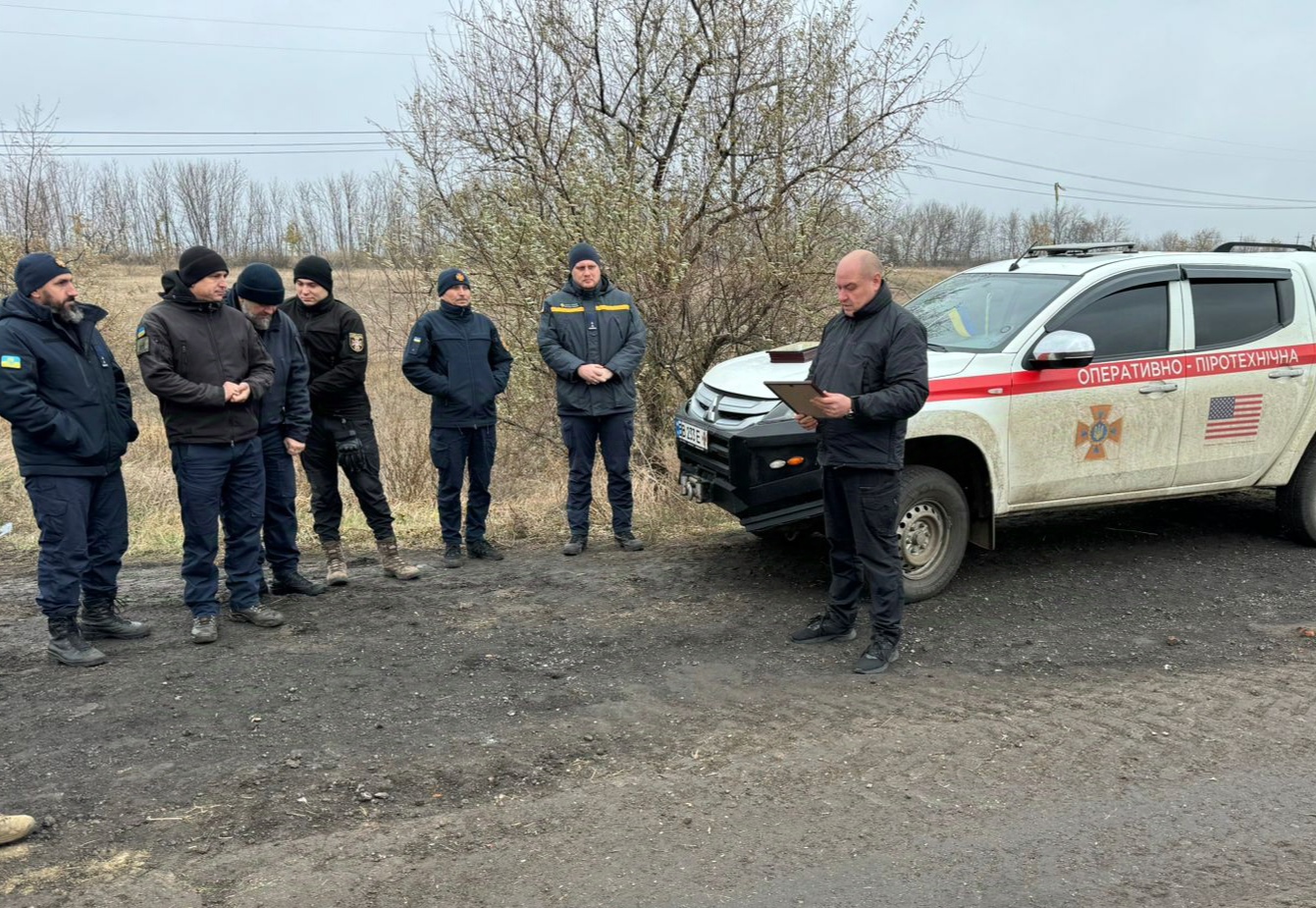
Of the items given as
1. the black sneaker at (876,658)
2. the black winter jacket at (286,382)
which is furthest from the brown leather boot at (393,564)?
the black sneaker at (876,658)

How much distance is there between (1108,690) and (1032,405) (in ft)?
5.71

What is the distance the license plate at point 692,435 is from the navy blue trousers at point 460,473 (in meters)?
1.40

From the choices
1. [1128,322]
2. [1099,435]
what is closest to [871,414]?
[1099,435]

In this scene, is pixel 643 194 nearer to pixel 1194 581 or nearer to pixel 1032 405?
pixel 1032 405

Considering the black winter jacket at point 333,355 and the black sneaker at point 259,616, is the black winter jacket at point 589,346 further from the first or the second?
the black sneaker at point 259,616

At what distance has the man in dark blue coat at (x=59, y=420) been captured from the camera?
15.1ft

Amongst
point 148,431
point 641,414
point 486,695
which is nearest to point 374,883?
point 486,695

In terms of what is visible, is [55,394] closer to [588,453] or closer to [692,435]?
[588,453]

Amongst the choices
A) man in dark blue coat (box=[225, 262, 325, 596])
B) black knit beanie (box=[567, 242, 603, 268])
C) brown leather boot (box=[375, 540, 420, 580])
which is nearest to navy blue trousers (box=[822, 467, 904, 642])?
black knit beanie (box=[567, 242, 603, 268])

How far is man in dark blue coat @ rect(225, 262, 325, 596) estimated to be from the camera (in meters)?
5.58

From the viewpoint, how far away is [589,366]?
6.51 meters

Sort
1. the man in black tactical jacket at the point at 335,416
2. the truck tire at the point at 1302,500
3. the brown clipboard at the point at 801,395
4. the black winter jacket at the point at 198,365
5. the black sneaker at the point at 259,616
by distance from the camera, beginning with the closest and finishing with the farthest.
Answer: the brown clipboard at the point at 801,395
the black winter jacket at the point at 198,365
the black sneaker at the point at 259,616
the man in black tactical jacket at the point at 335,416
the truck tire at the point at 1302,500

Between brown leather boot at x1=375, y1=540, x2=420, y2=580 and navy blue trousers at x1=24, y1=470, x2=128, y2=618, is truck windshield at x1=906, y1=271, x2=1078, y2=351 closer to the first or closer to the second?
brown leather boot at x1=375, y1=540, x2=420, y2=580

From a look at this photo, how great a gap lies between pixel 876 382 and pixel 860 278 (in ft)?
1.64
